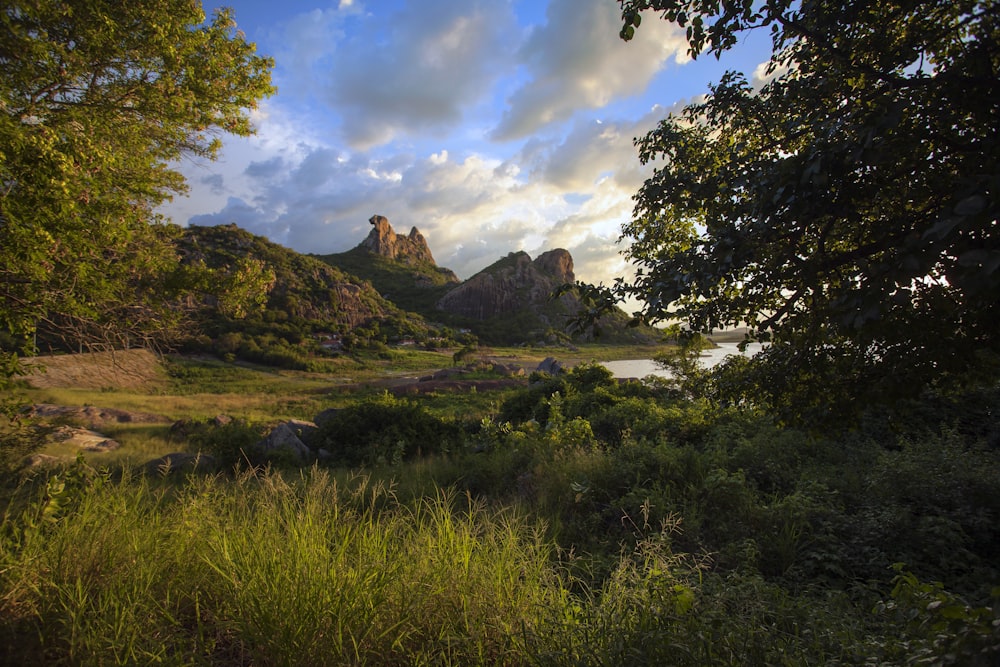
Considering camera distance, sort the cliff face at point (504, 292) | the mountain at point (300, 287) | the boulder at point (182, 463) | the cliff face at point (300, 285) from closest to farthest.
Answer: the boulder at point (182, 463) → the mountain at point (300, 287) → the cliff face at point (300, 285) → the cliff face at point (504, 292)

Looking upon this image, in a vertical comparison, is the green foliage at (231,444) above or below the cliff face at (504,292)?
below

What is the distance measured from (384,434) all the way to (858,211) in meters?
14.1

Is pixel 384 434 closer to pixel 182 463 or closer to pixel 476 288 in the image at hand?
pixel 182 463

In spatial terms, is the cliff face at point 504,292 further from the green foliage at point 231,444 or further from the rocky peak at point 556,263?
the green foliage at point 231,444

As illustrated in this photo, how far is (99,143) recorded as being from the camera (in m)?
7.14

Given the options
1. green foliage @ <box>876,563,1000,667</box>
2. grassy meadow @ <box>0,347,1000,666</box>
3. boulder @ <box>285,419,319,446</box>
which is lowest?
boulder @ <box>285,419,319,446</box>

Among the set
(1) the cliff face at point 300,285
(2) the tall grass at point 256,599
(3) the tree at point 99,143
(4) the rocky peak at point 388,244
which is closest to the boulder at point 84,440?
(3) the tree at point 99,143

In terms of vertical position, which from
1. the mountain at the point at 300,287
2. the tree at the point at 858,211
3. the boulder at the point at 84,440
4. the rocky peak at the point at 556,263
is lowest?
the boulder at the point at 84,440

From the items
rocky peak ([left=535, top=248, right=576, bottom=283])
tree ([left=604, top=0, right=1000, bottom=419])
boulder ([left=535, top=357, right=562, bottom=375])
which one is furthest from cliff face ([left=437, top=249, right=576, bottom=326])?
tree ([left=604, top=0, right=1000, bottom=419])

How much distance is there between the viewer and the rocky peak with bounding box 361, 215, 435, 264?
168m

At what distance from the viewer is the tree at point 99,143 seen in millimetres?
5828

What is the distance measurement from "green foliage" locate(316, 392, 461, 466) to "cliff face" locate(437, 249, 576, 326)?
10163cm

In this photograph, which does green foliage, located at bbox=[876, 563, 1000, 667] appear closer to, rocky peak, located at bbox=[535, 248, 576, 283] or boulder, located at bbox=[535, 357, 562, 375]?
boulder, located at bbox=[535, 357, 562, 375]

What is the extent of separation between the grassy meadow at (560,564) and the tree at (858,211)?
72 cm
